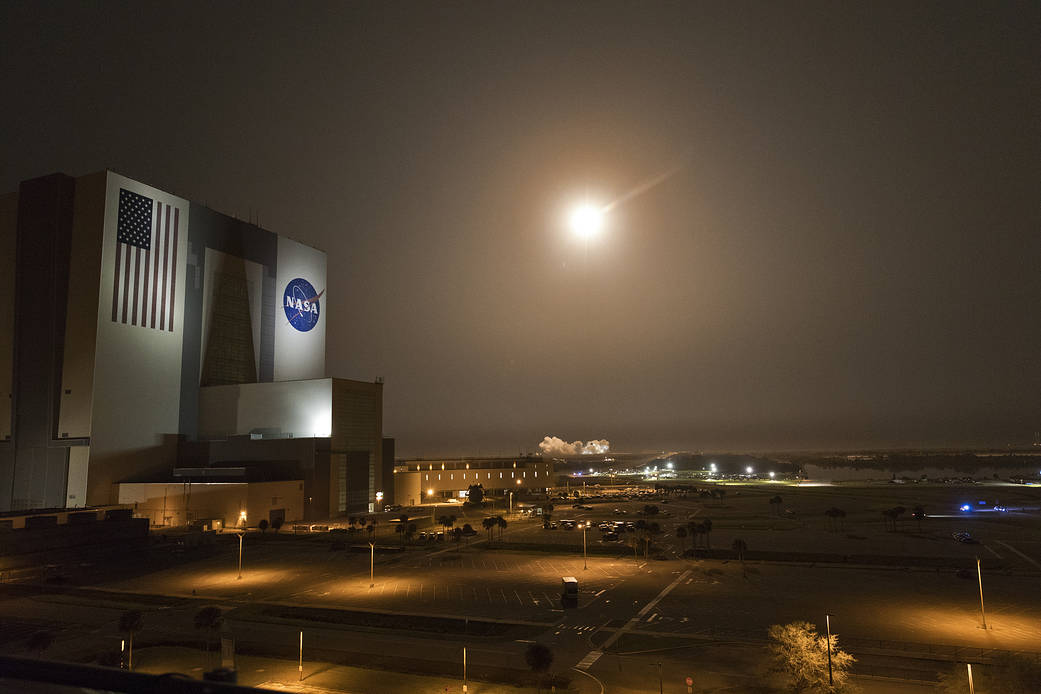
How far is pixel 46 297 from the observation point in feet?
292

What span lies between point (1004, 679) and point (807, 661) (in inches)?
252

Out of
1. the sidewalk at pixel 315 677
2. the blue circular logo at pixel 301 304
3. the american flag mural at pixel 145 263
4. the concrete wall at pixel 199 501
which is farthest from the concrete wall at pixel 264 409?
the sidewalk at pixel 315 677

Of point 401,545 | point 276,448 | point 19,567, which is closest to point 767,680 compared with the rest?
point 401,545

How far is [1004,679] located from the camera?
22984 millimetres

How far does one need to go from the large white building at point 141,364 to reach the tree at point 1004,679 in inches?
3245

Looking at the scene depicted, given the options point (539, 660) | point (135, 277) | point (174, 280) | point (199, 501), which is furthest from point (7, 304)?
point (539, 660)

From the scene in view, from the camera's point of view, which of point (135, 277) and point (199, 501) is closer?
point (199, 501)

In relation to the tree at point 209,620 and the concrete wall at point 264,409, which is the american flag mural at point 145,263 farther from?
the tree at point 209,620

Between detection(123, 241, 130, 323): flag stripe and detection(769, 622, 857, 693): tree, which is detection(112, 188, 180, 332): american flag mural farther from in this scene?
detection(769, 622, 857, 693): tree

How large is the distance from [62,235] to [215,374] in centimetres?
2849

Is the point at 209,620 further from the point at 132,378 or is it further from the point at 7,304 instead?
the point at 7,304

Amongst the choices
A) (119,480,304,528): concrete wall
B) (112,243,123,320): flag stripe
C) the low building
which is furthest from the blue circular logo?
(119,480,304,528): concrete wall

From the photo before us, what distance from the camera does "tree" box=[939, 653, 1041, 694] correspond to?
22.5m

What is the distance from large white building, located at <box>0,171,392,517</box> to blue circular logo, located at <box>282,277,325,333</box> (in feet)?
18.2
